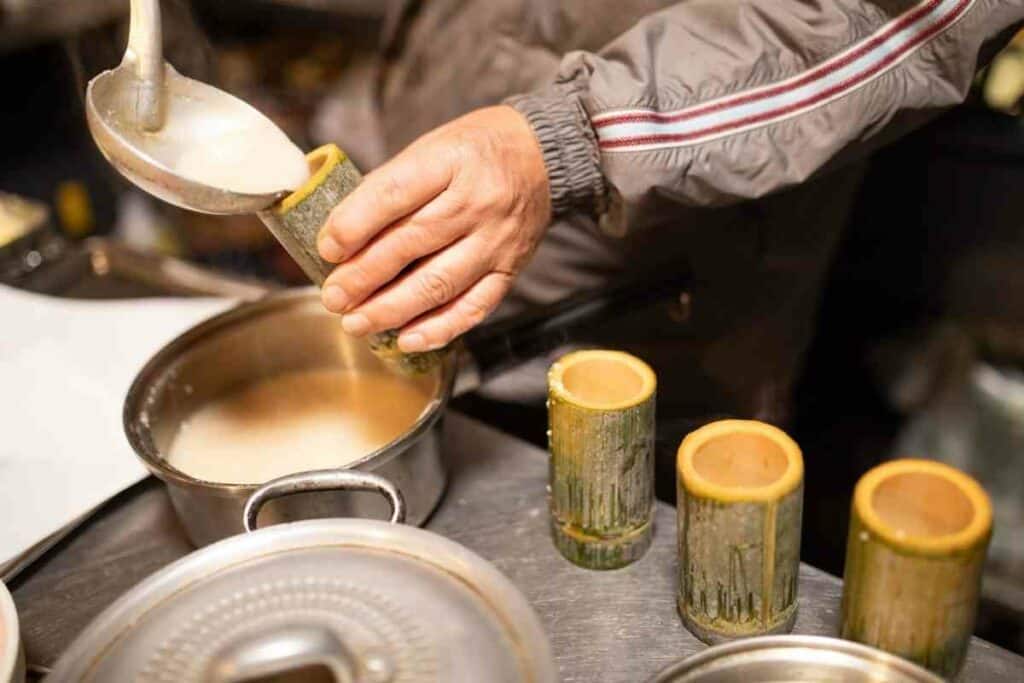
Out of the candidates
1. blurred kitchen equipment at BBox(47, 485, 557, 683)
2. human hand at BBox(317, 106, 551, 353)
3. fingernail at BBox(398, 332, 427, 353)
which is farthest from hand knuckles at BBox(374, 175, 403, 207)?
blurred kitchen equipment at BBox(47, 485, 557, 683)

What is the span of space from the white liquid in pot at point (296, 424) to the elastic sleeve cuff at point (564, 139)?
22 cm

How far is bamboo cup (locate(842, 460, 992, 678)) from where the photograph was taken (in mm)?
593

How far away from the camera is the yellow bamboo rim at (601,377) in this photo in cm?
77

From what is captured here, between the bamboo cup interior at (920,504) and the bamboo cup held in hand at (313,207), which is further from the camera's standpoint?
the bamboo cup held in hand at (313,207)

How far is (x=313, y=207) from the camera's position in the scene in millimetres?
784

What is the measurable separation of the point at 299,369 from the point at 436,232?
0.28 metres

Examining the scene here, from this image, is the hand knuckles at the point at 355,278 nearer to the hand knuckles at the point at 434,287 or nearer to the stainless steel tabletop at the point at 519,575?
the hand knuckles at the point at 434,287

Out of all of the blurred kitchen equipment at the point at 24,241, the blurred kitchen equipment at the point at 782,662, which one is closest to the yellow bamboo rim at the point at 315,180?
the blurred kitchen equipment at the point at 782,662

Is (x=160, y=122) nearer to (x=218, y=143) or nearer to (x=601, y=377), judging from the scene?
(x=218, y=143)

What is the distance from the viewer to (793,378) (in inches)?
58.4

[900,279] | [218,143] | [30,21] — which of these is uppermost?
[218,143]

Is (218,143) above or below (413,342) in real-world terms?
above

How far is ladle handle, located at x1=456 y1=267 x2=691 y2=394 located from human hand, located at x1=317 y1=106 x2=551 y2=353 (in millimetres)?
83

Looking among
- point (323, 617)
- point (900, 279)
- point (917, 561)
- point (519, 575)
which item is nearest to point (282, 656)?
point (323, 617)
